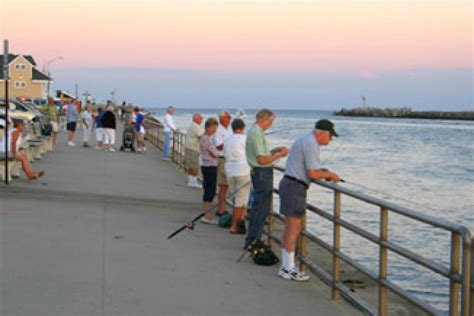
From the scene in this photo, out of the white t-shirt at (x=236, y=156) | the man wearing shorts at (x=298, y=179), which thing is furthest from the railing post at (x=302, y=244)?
the white t-shirt at (x=236, y=156)

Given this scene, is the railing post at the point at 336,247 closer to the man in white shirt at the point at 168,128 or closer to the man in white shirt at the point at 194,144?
Result: the man in white shirt at the point at 194,144

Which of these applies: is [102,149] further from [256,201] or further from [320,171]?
[320,171]

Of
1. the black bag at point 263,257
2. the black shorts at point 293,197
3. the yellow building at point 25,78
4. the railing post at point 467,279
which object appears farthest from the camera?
the yellow building at point 25,78

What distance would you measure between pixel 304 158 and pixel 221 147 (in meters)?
4.82

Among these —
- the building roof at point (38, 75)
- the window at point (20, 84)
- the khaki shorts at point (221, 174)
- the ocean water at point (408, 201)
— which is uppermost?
the building roof at point (38, 75)

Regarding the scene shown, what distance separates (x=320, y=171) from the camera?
7.09 metres

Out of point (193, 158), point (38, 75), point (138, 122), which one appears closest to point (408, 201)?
point (193, 158)

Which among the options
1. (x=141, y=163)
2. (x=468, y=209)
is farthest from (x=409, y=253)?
(x=468, y=209)

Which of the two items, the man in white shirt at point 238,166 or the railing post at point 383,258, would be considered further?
the man in white shirt at point 238,166

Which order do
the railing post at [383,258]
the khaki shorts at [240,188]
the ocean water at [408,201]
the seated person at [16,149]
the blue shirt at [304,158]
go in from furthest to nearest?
the seated person at [16,149], the ocean water at [408,201], the khaki shorts at [240,188], the blue shirt at [304,158], the railing post at [383,258]

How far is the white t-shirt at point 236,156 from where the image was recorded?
9.87 meters

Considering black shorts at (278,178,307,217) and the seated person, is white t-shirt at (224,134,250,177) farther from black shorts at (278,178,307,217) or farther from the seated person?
the seated person

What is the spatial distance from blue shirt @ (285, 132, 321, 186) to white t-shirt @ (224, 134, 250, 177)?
254 centimetres

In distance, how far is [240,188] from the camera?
978 centimetres
